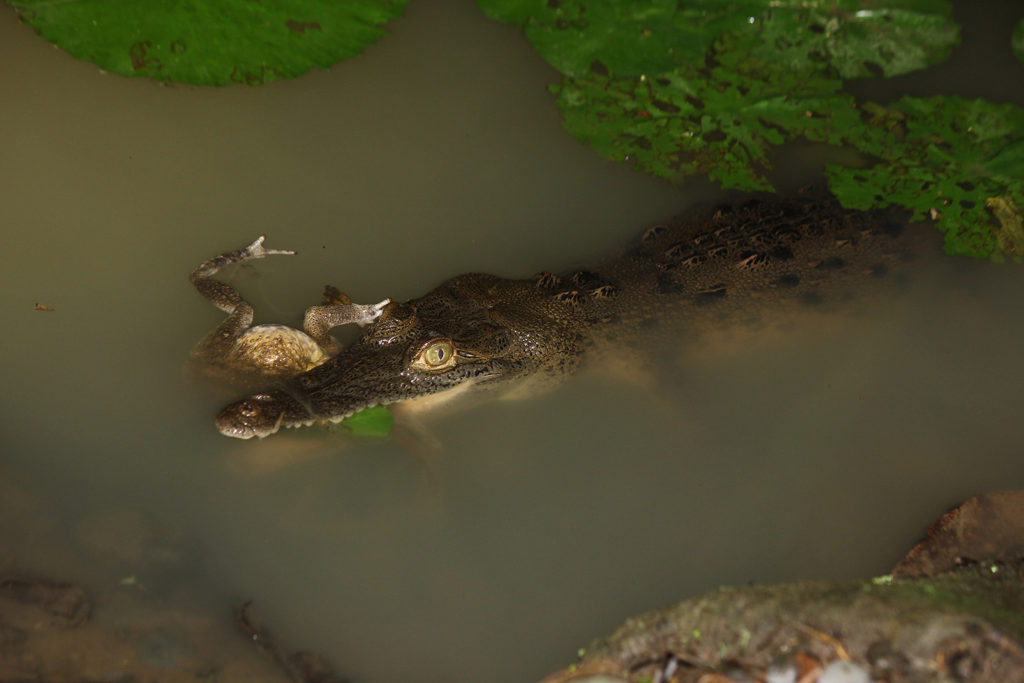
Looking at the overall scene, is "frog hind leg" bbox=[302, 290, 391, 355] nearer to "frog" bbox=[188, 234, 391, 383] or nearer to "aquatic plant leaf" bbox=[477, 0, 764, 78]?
"frog" bbox=[188, 234, 391, 383]

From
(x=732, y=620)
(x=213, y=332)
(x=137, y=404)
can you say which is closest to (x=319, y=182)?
(x=213, y=332)

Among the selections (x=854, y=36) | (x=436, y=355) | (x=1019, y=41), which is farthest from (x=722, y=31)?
(x=436, y=355)

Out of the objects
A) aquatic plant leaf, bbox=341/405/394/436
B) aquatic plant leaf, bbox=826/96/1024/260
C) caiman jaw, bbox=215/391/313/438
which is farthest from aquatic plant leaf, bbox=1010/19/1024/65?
caiman jaw, bbox=215/391/313/438

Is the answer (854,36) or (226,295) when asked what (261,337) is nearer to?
(226,295)

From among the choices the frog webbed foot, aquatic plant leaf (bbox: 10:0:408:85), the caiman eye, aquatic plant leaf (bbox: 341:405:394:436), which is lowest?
aquatic plant leaf (bbox: 341:405:394:436)

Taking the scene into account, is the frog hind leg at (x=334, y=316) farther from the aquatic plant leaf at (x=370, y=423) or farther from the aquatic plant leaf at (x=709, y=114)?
the aquatic plant leaf at (x=709, y=114)

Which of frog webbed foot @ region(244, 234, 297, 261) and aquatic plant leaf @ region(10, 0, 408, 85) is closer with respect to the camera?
aquatic plant leaf @ region(10, 0, 408, 85)

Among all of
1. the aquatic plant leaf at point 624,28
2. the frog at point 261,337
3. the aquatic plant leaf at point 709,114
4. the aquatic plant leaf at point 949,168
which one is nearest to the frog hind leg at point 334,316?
the frog at point 261,337
